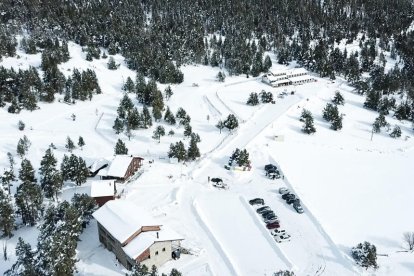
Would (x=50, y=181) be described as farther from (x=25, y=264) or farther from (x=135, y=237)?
(x=25, y=264)

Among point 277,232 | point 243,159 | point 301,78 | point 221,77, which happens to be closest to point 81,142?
point 243,159

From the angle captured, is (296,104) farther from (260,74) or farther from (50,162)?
(50,162)

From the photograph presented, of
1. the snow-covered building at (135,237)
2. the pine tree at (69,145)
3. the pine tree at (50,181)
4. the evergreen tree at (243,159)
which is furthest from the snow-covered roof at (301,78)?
the snow-covered building at (135,237)

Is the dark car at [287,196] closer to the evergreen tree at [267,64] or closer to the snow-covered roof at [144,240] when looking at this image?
the snow-covered roof at [144,240]

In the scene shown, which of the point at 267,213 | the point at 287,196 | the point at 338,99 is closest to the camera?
the point at 267,213

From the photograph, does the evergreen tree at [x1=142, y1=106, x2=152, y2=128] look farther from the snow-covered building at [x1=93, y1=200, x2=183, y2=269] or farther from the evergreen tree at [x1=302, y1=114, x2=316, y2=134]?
the snow-covered building at [x1=93, y1=200, x2=183, y2=269]
